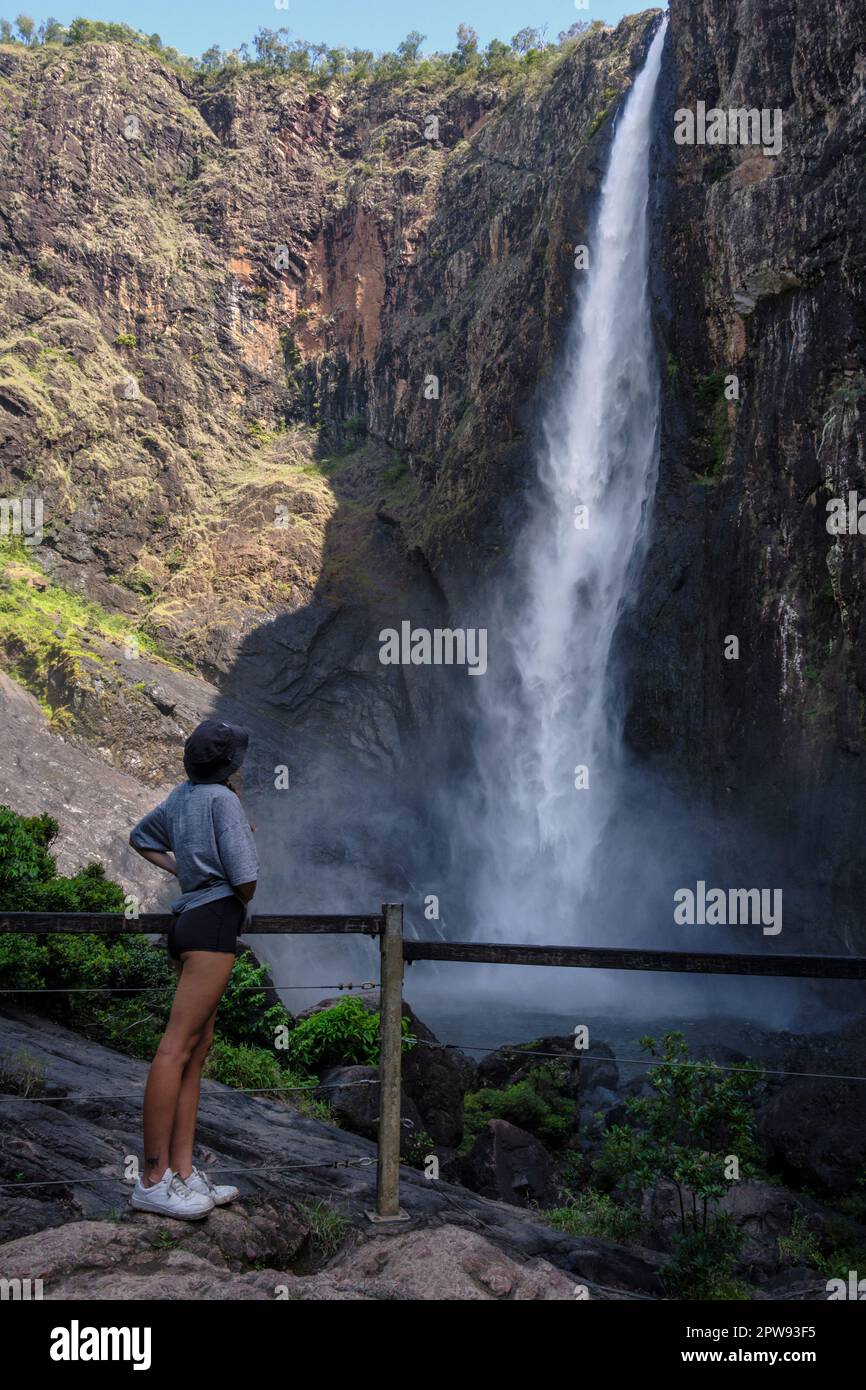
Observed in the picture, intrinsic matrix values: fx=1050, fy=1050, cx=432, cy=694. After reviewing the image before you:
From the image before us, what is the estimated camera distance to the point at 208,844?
441 centimetres

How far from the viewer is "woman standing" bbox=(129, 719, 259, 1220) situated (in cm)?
423

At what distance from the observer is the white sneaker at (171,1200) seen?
165 inches

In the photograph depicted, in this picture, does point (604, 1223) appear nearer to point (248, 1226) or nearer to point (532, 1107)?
point (248, 1226)

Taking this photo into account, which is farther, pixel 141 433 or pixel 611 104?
pixel 141 433

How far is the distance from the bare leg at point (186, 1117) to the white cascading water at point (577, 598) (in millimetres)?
26223

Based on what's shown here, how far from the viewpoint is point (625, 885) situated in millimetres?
29656

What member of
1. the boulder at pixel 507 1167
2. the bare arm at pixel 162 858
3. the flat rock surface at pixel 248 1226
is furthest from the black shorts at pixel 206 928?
the boulder at pixel 507 1167

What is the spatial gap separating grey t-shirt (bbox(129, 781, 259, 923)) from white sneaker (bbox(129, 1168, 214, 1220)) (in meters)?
1.09

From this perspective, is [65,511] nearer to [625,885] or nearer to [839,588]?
[625,885]

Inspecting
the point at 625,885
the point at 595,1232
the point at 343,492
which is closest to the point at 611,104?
the point at 343,492

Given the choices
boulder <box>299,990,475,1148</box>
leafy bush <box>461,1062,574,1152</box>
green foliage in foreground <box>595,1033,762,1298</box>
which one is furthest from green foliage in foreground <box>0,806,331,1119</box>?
green foliage in foreground <box>595,1033,762,1298</box>

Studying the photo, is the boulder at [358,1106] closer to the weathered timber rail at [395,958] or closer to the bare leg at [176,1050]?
the weathered timber rail at [395,958]
